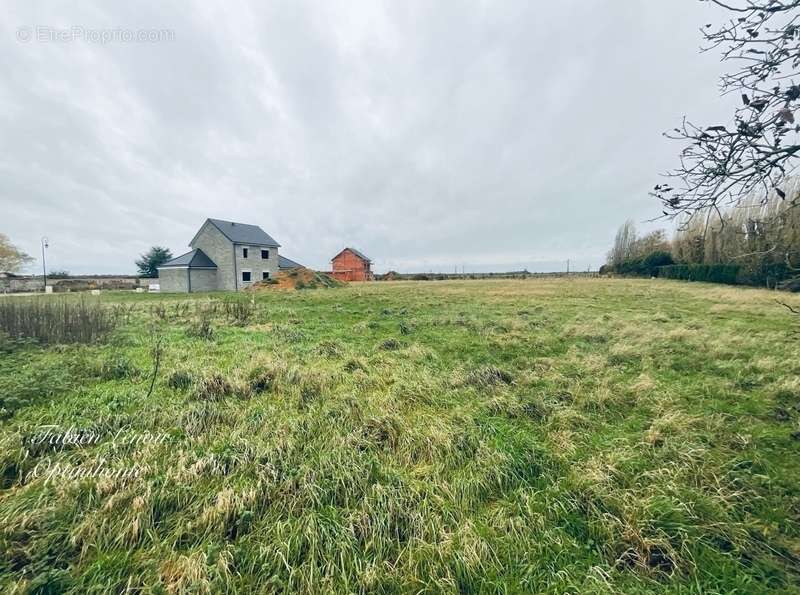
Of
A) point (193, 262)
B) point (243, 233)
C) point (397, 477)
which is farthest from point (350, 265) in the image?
point (397, 477)

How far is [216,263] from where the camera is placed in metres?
30.7

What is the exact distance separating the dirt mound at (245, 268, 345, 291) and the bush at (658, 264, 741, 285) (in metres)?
38.4

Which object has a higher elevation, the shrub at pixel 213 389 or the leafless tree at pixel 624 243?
the leafless tree at pixel 624 243

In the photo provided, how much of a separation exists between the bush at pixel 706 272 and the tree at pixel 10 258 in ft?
264

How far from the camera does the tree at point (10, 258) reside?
126ft

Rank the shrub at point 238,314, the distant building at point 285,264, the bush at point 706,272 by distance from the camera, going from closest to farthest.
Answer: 1. the shrub at point 238,314
2. the bush at point 706,272
3. the distant building at point 285,264

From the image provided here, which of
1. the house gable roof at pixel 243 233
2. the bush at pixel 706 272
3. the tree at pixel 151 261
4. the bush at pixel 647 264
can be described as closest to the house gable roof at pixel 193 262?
the house gable roof at pixel 243 233

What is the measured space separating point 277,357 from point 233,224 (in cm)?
3134

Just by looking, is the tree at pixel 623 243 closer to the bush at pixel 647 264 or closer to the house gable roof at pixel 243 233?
the bush at pixel 647 264

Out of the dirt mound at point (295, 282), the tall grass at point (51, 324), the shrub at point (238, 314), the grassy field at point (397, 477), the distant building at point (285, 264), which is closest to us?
the grassy field at point (397, 477)

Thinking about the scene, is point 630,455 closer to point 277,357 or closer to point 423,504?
point 423,504

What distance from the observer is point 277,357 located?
264 inches

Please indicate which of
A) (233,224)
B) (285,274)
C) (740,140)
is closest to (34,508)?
(740,140)

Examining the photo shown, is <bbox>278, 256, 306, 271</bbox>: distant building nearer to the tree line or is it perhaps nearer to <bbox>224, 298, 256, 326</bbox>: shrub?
<bbox>224, 298, 256, 326</bbox>: shrub
